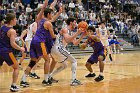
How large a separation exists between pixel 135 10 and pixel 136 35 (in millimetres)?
4629

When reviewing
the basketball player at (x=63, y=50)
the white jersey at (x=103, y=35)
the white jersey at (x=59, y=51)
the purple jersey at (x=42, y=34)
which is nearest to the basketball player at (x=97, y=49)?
the basketball player at (x=63, y=50)

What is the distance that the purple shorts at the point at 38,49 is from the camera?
8609mm

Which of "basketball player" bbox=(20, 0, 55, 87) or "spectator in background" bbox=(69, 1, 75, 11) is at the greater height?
"spectator in background" bbox=(69, 1, 75, 11)

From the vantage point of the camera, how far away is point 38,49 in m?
8.63

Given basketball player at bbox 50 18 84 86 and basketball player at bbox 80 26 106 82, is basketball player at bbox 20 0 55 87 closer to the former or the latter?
basketball player at bbox 50 18 84 86

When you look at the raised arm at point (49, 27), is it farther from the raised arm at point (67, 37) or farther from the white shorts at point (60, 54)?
the white shorts at point (60, 54)

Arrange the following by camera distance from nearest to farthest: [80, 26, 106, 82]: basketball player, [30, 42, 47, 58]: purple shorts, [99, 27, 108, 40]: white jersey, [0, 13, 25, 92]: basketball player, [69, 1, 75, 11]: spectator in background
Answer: [0, 13, 25, 92]: basketball player < [30, 42, 47, 58]: purple shorts < [80, 26, 106, 82]: basketball player < [99, 27, 108, 40]: white jersey < [69, 1, 75, 11]: spectator in background

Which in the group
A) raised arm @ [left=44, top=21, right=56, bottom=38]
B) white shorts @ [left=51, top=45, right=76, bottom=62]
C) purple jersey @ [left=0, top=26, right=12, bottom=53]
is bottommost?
white shorts @ [left=51, top=45, right=76, bottom=62]

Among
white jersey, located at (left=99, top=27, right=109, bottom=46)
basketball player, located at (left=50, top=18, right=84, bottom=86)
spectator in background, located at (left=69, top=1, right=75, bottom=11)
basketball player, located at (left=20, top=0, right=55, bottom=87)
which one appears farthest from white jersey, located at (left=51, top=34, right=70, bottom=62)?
spectator in background, located at (left=69, top=1, right=75, bottom=11)

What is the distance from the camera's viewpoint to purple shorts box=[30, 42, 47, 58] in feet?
28.2

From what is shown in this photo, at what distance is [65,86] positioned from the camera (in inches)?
331

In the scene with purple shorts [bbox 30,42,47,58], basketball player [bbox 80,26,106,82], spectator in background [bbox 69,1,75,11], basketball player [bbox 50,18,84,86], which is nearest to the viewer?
purple shorts [bbox 30,42,47,58]

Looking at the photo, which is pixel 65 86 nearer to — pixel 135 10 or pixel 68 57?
pixel 68 57

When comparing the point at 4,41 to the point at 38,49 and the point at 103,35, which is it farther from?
the point at 103,35
